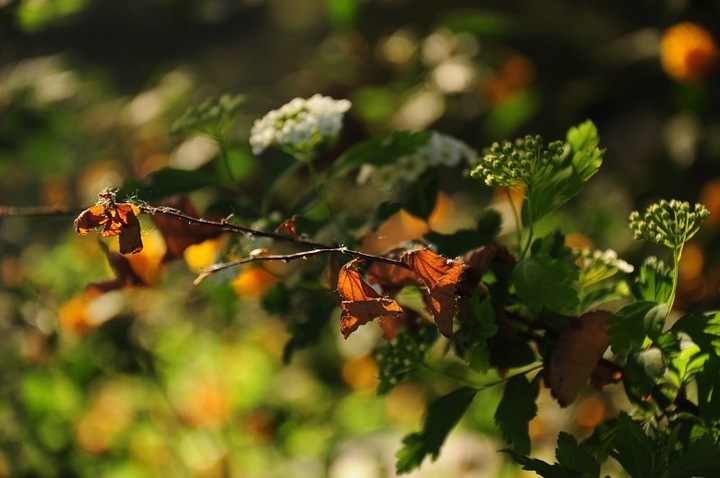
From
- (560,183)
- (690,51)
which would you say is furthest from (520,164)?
(690,51)

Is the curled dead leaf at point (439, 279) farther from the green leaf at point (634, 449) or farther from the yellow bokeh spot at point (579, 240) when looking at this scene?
the yellow bokeh spot at point (579, 240)

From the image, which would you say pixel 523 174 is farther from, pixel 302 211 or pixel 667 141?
pixel 667 141

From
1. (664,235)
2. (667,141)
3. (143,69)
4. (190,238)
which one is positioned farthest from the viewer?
(143,69)

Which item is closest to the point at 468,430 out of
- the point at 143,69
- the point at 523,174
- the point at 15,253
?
the point at 523,174

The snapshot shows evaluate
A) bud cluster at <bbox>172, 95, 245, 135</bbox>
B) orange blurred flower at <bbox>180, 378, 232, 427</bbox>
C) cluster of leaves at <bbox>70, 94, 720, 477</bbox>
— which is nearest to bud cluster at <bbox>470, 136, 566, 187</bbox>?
cluster of leaves at <bbox>70, 94, 720, 477</bbox>

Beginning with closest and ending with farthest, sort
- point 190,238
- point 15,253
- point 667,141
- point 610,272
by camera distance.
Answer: point 610,272
point 190,238
point 667,141
point 15,253
